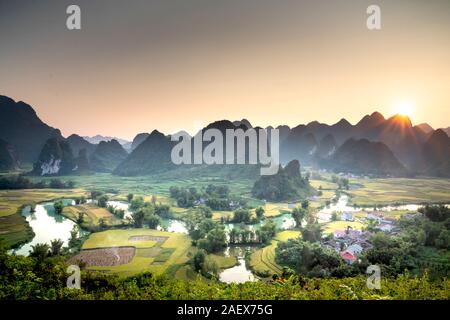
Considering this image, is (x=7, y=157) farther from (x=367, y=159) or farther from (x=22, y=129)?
(x=367, y=159)

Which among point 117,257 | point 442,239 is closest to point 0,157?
point 117,257

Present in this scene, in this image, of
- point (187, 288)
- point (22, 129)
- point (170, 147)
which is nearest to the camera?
point (187, 288)

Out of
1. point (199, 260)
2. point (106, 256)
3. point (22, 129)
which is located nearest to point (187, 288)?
point (199, 260)

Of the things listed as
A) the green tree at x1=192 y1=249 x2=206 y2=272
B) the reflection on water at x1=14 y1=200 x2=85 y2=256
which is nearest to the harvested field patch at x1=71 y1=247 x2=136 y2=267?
the reflection on water at x1=14 y1=200 x2=85 y2=256

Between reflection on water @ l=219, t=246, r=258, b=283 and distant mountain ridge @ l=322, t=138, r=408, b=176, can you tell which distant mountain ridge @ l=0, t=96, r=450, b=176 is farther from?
reflection on water @ l=219, t=246, r=258, b=283

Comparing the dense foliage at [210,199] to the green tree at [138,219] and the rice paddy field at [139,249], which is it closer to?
the green tree at [138,219]

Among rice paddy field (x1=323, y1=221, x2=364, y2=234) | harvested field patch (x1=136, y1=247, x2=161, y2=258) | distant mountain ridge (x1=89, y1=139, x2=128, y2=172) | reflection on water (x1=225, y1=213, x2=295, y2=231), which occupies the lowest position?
reflection on water (x1=225, y1=213, x2=295, y2=231)
